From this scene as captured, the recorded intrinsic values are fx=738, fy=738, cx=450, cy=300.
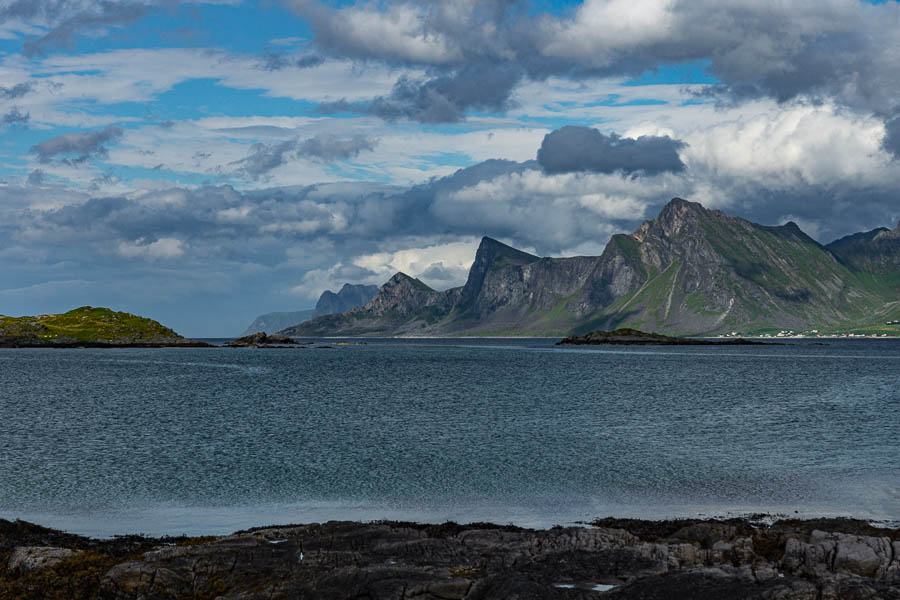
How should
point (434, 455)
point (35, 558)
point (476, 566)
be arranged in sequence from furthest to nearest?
point (434, 455)
point (35, 558)
point (476, 566)

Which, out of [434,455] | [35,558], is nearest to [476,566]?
[35,558]

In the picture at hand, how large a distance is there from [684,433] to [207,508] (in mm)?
44373

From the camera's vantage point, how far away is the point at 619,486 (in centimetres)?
4459

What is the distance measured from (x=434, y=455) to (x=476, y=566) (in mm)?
32474

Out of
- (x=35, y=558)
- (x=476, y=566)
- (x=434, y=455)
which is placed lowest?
(x=434, y=455)

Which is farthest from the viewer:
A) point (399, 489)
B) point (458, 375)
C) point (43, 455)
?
point (458, 375)

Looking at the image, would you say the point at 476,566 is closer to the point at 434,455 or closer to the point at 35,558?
the point at 35,558

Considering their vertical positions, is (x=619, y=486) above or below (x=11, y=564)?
below

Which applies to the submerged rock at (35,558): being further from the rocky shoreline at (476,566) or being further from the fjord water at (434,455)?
the fjord water at (434,455)

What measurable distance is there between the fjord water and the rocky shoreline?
10434 millimetres

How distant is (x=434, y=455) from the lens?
54656 mm

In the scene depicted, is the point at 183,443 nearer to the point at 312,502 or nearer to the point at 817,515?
the point at 312,502

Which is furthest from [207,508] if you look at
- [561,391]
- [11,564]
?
[561,391]

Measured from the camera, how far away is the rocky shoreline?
19359 millimetres
